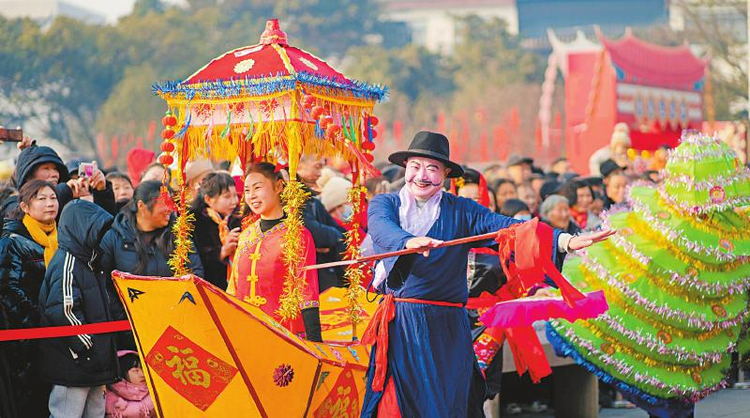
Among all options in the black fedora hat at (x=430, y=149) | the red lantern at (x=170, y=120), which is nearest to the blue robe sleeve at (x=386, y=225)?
the black fedora hat at (x=430, y=149)

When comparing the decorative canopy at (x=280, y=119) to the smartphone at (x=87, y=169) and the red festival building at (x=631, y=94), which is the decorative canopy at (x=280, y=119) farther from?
the red festival building at (x=631, y=94)

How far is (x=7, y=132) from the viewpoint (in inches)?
299

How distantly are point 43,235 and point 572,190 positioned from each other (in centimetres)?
522

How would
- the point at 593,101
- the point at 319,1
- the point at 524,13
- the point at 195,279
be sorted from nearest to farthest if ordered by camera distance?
the point at 195,279 → the point at 593,101 → the point at 319,1 → the point at 524,13

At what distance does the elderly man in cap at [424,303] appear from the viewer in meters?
6.50

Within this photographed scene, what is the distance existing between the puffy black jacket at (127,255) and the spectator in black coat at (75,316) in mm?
99

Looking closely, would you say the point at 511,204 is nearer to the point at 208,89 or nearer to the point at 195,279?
the point at 208,89

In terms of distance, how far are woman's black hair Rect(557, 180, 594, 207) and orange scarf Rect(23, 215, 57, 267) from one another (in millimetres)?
5076

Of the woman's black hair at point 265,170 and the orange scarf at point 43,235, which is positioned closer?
the woman's black hair at point 265,170

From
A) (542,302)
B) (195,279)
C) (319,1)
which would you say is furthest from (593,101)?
(319,1)

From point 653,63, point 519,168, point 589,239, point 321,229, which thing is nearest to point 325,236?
point 321,229

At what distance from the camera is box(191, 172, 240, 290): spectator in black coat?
855 cm

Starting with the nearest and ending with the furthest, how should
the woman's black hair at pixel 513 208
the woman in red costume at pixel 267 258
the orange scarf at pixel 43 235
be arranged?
the woman in red costume at pixel 267 258 → the orange scarf at pixel 43 235 → the woman's black hair at pixel 513 208

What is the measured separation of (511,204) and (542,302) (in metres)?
2.12
